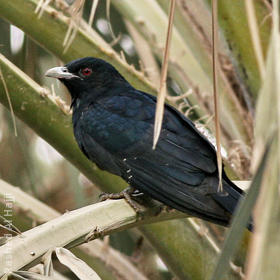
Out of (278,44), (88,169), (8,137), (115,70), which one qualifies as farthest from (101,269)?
(278,44)

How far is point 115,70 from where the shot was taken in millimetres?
3695

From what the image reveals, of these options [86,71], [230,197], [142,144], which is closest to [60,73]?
[86,71]

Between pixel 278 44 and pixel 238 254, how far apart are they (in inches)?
84.5

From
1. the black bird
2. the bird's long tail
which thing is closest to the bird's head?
the black bird

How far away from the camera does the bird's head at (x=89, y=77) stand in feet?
11.8

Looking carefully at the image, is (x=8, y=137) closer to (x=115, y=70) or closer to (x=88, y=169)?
(x=115, y=70)

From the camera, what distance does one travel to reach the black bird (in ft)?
8.30

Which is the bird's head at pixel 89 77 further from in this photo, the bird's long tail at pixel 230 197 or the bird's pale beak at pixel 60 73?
the bird's long tail at pixel 230 197

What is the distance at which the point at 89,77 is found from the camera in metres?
3.69

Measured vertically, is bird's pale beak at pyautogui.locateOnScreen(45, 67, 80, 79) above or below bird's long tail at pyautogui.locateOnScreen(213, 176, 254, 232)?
above

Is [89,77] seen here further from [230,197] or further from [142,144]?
[230,197]

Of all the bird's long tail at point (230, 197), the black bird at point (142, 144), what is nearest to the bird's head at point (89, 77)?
the black bird at point (142, 144)

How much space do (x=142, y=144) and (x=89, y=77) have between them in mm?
889

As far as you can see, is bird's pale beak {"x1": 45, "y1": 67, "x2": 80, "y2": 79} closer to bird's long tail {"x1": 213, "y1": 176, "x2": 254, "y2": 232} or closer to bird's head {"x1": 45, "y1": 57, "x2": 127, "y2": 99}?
bird's head {"x1": 45, "y1": 57, "x2": 127, "y2": 99}
